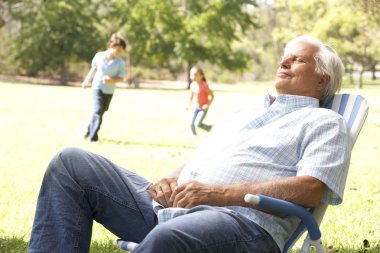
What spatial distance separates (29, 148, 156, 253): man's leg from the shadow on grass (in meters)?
1.14

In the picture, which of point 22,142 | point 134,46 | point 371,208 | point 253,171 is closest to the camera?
point 253,171

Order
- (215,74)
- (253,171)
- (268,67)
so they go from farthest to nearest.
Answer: (268,67) < (215,74) < (253,171)

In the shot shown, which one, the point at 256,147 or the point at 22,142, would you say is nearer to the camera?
the point at 256,147

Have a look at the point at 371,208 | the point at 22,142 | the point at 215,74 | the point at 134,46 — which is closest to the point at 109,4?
the point at 134,46

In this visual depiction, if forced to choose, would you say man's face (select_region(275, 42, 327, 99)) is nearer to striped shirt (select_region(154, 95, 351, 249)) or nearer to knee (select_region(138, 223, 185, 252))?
striped shirt (select_region(154, 95, 351, 249))

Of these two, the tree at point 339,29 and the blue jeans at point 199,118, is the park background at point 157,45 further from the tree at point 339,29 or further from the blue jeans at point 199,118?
the blue jeans at point 199,118

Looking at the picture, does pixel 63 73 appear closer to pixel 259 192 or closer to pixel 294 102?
pixel 294 102

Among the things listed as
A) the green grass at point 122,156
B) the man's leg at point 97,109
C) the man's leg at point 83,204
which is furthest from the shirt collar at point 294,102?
the man's leg at point 97,109

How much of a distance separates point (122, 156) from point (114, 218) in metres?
6.10

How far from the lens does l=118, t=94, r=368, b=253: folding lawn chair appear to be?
9.00ft

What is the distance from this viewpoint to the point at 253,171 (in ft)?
9.96

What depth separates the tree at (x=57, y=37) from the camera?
45.4m

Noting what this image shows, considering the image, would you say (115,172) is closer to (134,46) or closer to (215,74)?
(134,46)

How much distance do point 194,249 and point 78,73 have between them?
4678cm
